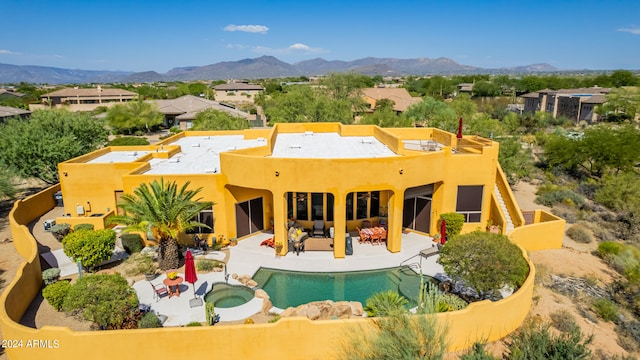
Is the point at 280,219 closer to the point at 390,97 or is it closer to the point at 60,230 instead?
the point at 60,230

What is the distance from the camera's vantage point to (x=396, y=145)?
67.2 ft

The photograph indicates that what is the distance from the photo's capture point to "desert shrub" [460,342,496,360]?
33.0ft

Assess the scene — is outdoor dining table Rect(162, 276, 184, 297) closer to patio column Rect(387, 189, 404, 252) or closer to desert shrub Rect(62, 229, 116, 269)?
desert shrub Rect(62, 229, 116, 269)

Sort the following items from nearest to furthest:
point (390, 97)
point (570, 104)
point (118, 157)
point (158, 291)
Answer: point (158, 291) < point (118, 157) < point (570, 104) < point (390, 97)

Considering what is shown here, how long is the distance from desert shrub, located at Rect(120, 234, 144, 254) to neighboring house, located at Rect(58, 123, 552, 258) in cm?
219

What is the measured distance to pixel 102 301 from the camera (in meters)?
11.4

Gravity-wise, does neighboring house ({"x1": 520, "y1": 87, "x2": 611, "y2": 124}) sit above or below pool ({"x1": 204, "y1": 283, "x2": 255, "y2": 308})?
above

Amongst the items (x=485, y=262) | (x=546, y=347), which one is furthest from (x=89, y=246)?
(x=546, y=347)

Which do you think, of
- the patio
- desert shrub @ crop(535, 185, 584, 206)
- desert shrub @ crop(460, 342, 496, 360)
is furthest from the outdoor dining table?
A: desert shrub @ crop(535, 185, 584, 206)

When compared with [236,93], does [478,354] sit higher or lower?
lower

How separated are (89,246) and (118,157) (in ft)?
35.4

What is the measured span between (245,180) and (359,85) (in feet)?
222

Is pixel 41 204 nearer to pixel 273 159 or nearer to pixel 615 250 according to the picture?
pixel 273 159

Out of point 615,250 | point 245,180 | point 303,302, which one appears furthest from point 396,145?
point 615,250
